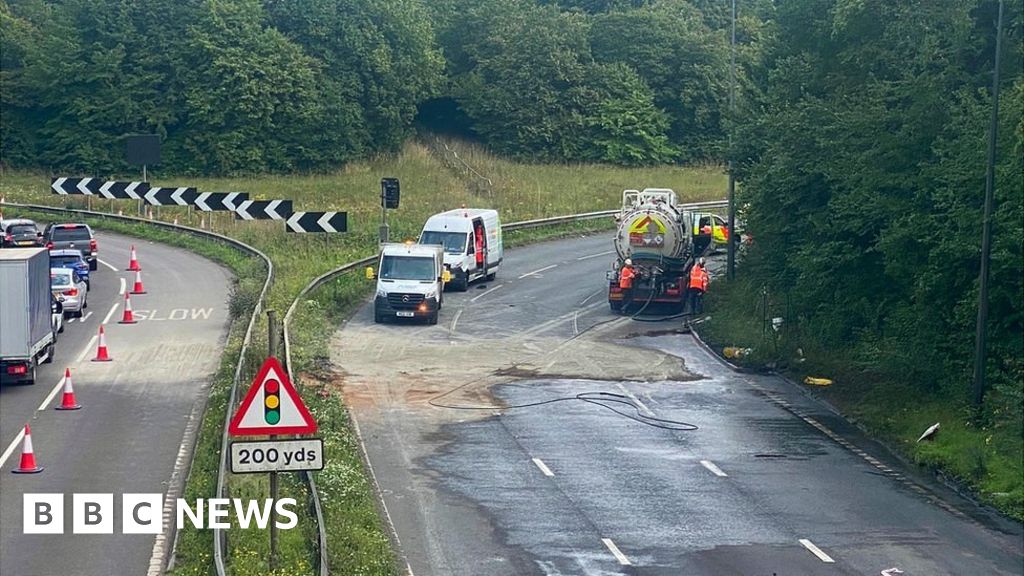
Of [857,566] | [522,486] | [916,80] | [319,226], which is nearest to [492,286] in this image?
[319,226]

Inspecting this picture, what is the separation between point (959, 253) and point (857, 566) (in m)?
8.98

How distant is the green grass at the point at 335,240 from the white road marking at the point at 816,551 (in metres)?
5.56

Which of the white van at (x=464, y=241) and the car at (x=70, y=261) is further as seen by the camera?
the white van at (x=464, y=241)

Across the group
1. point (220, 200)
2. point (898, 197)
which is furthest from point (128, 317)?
point (898, 197)

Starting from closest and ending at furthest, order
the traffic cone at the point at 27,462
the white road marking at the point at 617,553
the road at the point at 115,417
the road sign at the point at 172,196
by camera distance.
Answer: the white road marking at the point at 617,553, the road at the point at 115,417, the traffic cone at the point at 27,462, the road sign at the point at 172,196

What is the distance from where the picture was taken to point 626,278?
40.4 metres

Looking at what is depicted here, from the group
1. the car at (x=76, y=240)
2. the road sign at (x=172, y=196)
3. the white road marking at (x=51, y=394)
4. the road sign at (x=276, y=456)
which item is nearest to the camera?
the road sign at (x=276, y=456)

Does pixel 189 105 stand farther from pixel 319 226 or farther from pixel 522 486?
pixel 522 486

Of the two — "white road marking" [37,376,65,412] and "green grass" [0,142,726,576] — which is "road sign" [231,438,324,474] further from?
"white road marking" [37,376,65,412]

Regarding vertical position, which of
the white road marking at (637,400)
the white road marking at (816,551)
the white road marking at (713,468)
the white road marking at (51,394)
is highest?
the white road marking at (816,551)

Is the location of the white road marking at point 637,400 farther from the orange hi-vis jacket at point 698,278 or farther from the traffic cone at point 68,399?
the traffic cone at point 68,399

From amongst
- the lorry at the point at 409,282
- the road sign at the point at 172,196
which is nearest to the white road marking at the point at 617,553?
the lorry at the point at 409,282

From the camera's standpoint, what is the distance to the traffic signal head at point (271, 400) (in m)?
13.9

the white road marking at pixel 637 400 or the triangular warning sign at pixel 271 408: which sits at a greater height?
the triangular warning sign at pixel 271 408
